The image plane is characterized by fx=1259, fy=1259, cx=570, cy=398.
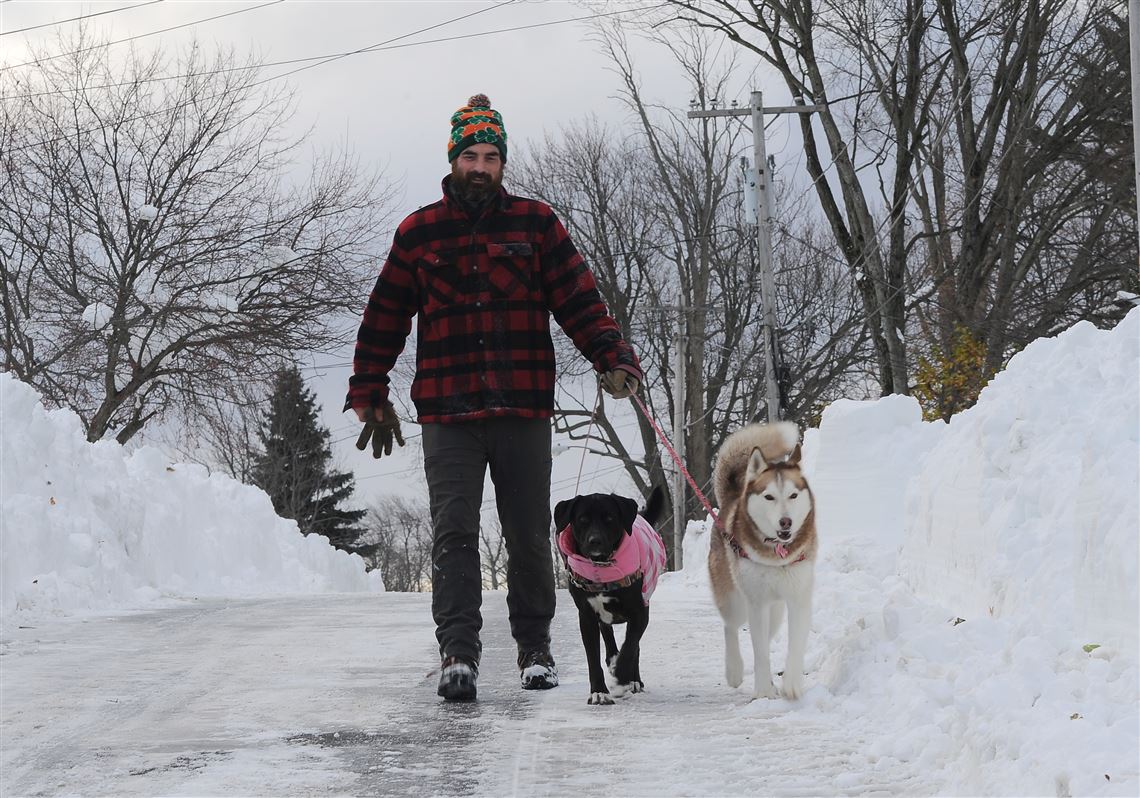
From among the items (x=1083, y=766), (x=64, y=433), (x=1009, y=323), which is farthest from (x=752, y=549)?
(x=1009, y=323)

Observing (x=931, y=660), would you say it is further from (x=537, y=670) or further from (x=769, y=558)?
(x=537, y=670)

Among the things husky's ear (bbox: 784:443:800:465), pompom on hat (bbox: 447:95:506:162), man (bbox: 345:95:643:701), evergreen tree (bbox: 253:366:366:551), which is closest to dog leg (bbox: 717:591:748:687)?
husky's ear (bbox: 784:443:800:465)

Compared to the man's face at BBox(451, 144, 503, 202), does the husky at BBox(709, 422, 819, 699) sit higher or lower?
lower

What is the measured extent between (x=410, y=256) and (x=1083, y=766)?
11.7 ft

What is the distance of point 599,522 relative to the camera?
5.45 meters

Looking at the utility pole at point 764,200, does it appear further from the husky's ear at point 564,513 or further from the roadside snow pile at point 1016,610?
the husky's ear at point 564,513

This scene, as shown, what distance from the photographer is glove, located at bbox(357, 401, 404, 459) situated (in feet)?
19.0

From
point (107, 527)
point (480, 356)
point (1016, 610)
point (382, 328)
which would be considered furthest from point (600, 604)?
point (107, 527)

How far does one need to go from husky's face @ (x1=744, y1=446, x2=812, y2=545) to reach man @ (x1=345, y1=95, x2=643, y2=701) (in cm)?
72

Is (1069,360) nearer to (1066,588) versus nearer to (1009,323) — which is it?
(1066,588)

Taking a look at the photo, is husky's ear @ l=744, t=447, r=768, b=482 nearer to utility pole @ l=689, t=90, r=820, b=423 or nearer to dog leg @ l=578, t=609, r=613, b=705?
dog leg @ l=578, t=609, r=613, b=705

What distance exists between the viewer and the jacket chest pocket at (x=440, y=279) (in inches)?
219

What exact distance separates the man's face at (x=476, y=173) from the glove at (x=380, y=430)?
105cm

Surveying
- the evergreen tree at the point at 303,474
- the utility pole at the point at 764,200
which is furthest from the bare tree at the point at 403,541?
the utility pole at the point at 764,200
